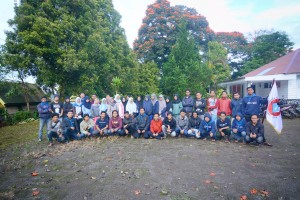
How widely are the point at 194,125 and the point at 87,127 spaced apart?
4576 millimetres

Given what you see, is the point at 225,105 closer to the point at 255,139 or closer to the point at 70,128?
the point at 255,139

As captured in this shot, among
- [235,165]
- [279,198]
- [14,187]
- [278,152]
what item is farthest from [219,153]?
[14,187]

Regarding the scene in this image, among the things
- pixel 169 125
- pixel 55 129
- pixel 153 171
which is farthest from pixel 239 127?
pixel 55 129

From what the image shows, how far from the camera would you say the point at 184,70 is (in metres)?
16.2

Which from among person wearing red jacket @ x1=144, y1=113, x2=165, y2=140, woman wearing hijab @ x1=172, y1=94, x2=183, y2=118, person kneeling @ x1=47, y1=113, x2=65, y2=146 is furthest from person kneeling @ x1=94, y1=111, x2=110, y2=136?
woman wearing hijab @ x1=172, y1=94, x2=183, y2=118

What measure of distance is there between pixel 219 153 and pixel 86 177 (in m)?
3.95

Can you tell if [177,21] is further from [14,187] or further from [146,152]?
[14,187]

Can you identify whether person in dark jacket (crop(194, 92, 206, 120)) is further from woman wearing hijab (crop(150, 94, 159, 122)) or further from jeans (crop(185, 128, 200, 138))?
woman wearing hijab (crop(150, 94, 159, 122))

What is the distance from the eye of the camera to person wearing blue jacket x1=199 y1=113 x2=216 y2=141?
315 inches

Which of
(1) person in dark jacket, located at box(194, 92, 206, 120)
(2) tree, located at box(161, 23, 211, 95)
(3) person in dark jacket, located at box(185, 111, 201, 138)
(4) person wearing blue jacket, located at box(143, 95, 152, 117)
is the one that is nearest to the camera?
(3) person in dark jacket, located at box(185, 111, 201, 138)

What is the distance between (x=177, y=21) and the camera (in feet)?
82.4

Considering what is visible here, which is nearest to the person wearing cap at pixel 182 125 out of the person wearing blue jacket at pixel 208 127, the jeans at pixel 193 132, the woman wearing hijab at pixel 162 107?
the jeans at pixel 193 132

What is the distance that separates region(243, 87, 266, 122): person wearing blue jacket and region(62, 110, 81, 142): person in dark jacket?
6.80 meters

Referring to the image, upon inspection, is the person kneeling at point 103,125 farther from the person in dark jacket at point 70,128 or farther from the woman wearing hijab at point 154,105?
the woman wearing hijab at point 154,105
